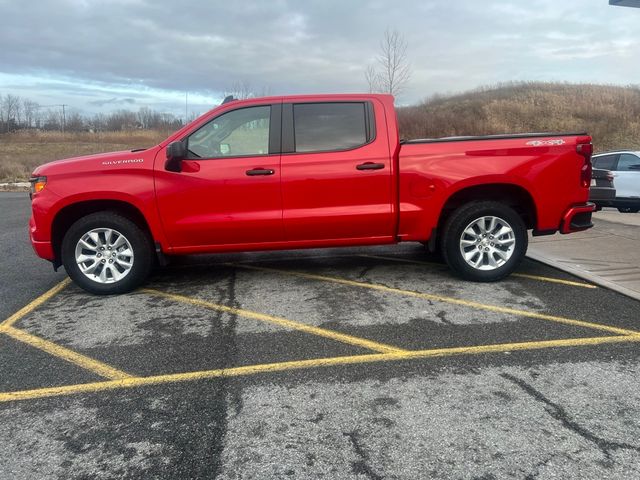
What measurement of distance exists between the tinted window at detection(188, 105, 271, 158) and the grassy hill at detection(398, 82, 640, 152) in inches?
1346

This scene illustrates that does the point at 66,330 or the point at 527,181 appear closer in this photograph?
the point at 66,330

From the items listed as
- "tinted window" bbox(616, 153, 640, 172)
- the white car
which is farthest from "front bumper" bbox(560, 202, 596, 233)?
"tinted window" bbox(616, 153, 640, 172)

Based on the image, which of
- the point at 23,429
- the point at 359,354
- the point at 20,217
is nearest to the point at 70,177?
the point at 23,429

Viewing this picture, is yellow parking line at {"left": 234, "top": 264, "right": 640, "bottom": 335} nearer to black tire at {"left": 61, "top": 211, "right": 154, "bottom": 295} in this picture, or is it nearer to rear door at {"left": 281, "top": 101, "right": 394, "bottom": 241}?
rear door at {"left": 281, "top": 101, "right": 394, "bottom": 241}

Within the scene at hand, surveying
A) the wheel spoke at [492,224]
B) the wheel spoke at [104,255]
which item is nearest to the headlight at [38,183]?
the wheel spoke at [104,255]

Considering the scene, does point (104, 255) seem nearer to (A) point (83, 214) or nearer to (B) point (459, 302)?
(A) point (83, 214)

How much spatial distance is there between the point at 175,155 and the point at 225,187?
0.57 meters

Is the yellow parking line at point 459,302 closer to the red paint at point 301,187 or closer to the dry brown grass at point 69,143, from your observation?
the red paint at point 301,187

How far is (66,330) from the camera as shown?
14.4ft

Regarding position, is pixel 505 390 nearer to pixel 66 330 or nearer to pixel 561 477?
pixel 561 477

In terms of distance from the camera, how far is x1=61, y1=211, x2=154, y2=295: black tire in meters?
5.19

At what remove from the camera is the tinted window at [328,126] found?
5.32 m

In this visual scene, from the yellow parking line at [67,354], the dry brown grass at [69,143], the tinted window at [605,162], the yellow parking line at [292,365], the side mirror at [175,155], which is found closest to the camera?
the yellow parking line at [292,365]

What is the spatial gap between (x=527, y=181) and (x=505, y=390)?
2.78m
